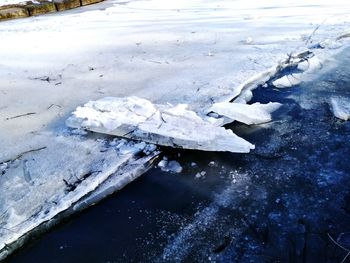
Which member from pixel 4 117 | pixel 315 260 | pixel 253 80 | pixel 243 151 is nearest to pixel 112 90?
pixel 4 117

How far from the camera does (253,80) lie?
133 inches

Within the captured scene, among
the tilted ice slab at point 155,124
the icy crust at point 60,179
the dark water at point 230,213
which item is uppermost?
the tilted ice slab at point 155,124

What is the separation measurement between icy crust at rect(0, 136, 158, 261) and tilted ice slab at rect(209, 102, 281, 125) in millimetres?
651

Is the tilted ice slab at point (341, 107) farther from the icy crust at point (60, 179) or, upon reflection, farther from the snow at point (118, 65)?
the icy crust at point (60, 179)

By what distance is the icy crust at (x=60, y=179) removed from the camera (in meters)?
1.77

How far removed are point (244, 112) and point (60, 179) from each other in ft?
4.28

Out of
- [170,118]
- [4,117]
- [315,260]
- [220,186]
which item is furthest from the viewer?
[4,117]

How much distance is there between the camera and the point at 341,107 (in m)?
2.76

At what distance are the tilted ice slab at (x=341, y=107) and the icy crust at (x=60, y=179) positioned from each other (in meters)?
1.39

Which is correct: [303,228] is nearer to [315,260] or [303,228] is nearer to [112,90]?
[315,260]

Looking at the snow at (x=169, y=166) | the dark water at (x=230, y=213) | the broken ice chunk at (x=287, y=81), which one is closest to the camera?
the dark water at (x=230, y=213)

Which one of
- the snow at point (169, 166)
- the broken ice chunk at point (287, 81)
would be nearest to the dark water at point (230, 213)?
the snow at point (169, 166)

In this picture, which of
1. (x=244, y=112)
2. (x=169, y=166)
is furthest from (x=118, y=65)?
(x=169, y=166)

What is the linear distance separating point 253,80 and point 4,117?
6.96 ft
